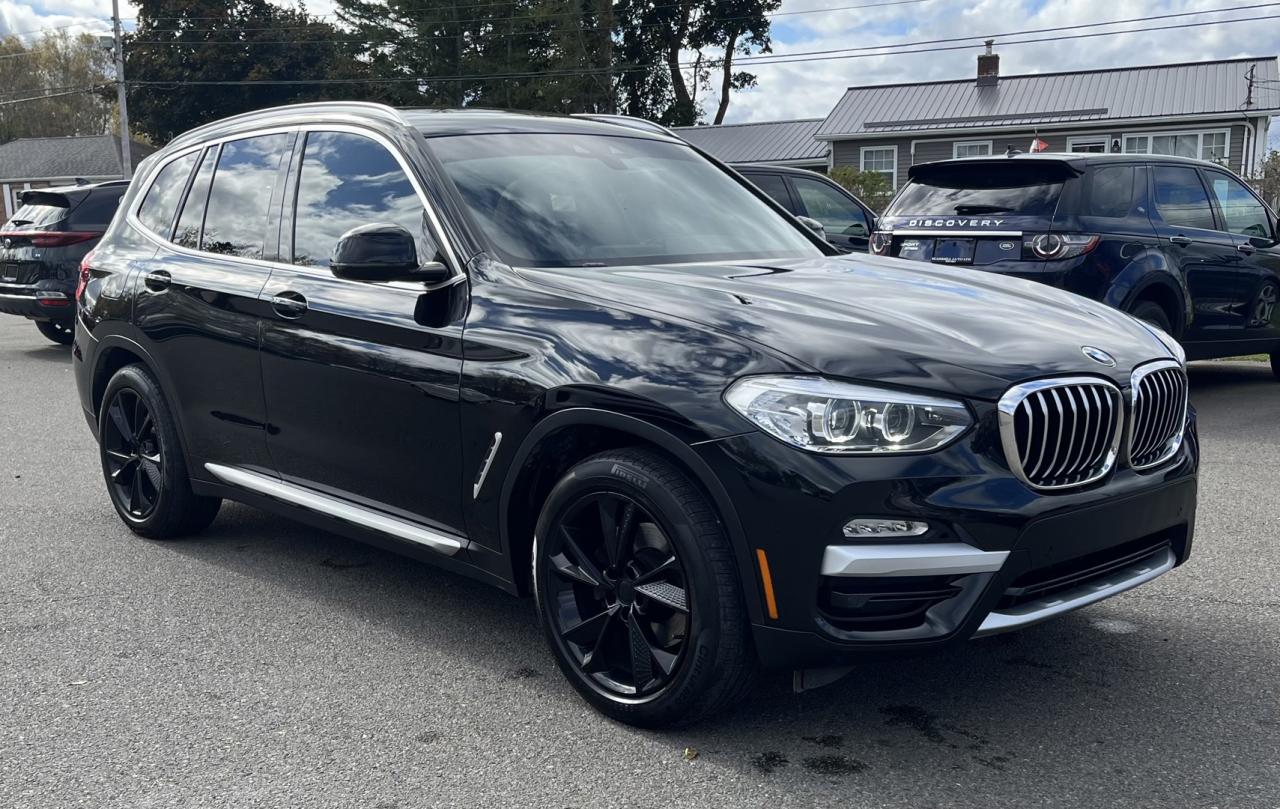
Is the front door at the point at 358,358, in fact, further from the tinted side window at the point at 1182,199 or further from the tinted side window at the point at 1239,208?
the tinted side window at the point at 1239,208

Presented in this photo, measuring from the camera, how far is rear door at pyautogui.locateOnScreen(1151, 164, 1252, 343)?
351 inches

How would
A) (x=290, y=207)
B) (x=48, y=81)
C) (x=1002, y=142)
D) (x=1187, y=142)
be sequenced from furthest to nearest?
1. (x=48, y=81)
2. (x=1002, y=142)
3. (x=1187, y=142)
4. (x=290, y=207)

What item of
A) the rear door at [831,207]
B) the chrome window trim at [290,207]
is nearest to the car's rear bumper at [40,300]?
the rear door at [831,207]

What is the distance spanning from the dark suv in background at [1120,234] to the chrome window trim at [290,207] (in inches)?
200

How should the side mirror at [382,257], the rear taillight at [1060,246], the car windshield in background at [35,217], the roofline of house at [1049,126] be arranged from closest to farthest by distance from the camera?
the side mirror at [382,257] < the rear taillight at [1060,246] < the car windshield in background at [35,217] < the roofline of house at [1049,126]

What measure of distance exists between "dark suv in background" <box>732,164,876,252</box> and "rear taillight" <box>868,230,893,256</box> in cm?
280

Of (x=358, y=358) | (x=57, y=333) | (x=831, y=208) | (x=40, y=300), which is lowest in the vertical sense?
(x=57, y=333)

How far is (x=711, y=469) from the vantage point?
3211mm

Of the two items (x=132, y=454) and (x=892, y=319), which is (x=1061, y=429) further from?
(x=132, y=454)

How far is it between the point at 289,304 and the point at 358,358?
49 centimetres

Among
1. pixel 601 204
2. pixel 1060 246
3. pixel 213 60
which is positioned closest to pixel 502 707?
pixel 601 204

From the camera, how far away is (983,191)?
8.74m

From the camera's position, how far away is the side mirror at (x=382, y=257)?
152 inches

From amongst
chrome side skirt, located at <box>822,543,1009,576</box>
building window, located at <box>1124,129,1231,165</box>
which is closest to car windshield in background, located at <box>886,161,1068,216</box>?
chrome side skirt, located at <box>822,543,1009,576</box>
